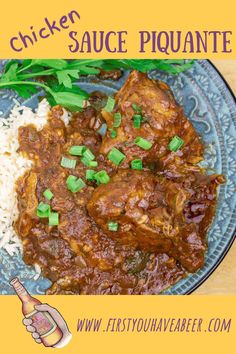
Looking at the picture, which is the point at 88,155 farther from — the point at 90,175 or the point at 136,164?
the point at 136,164

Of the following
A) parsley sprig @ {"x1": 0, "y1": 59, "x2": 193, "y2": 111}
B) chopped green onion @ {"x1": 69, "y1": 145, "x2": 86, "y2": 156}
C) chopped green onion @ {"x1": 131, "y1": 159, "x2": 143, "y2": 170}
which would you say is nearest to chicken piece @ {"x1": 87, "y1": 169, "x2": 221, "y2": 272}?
chopped green onion @ {"x1": 131, "y1": 159, "x2": 143, "y2": 170}

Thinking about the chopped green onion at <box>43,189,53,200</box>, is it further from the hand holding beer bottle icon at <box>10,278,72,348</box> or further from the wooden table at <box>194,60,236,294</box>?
the wooden table at <box>194,60,236,294</box>

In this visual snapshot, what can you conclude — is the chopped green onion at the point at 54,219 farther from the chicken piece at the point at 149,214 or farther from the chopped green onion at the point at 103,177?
the chopped green onion at the point at 103,177

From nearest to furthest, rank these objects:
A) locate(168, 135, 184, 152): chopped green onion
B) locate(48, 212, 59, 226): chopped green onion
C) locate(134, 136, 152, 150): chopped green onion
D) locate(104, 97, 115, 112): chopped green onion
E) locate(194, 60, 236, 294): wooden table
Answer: locate(48, 212, 59, 226): chopped green onion → locate(134, 136, 152, 150): chopped green onion → locate(168, 135, 184, 152): chopped green onion → locate(104, 97, 115, 112): chopped green onion → locate(194, 60, 236, 294): wooden table

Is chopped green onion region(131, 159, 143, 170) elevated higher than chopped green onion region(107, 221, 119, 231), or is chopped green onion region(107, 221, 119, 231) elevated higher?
chopped green onion region(131, 159, 143, 170)

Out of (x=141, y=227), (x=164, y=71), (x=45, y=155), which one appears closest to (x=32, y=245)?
(x=45, y=155)
